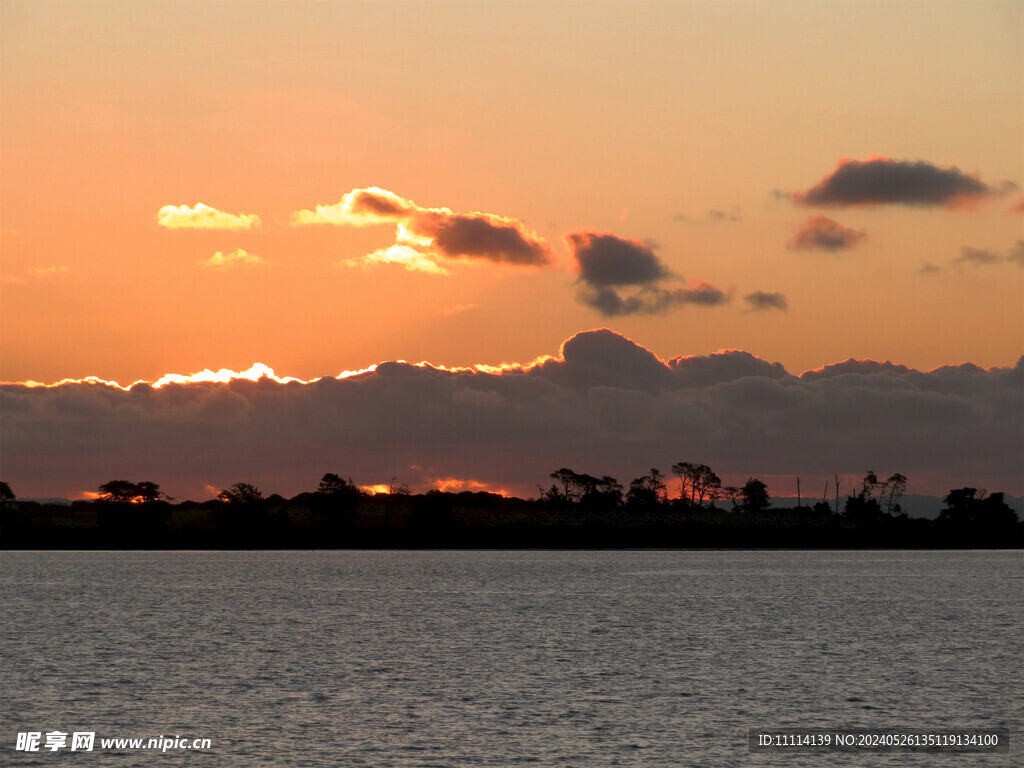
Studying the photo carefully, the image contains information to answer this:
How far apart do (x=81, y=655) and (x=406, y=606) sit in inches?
2286

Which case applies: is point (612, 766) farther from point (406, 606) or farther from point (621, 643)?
point (406, 606)

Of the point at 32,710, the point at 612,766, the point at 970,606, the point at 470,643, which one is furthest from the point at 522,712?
the point at 970,606

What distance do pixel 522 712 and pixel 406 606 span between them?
266 ft

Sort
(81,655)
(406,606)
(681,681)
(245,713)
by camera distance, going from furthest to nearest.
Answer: (406,606), (81,655), (681,681), (245,713)

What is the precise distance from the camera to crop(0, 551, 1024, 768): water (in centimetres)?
4922

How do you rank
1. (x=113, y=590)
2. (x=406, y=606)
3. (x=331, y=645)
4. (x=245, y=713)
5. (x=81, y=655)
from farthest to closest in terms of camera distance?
1. (x=113, y=590)
2. (x=406, y=606)
3. (x=331, y=645)
4. (x=81, y=655)
5. (x=245, y=713)

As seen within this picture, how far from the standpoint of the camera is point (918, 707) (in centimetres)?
5981

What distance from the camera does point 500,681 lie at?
69.2 meters

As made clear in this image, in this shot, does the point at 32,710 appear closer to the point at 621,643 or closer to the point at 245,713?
the point at 245,713

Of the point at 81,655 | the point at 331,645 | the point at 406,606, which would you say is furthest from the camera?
the point at 406,606

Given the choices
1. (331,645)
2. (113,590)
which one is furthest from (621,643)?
(113,590)

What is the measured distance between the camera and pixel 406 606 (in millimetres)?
137250

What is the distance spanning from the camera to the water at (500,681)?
4922cm

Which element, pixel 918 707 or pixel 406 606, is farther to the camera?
pixel 406 606
